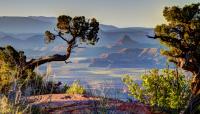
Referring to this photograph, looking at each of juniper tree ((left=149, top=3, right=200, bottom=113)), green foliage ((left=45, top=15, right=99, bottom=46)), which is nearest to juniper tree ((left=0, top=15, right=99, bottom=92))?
green foliage ((left=45, top=15, right=99, bottom=46))

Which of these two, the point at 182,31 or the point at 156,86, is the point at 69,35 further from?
the point at 156,86

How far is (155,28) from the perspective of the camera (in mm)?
38750

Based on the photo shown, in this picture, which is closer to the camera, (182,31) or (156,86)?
(156,86)

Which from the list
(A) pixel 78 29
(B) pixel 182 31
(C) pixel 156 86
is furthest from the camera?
(A) pixel 78 29

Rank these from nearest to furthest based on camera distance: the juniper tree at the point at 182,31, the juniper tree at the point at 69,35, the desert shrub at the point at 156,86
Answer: the desert shrub at the point at 156,86, the juniper tree at the point at 182,31, the juniper tree at the point at 69,35

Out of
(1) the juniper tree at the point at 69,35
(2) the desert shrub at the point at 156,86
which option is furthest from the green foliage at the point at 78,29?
(2) the desert shrub at the point at 156,86

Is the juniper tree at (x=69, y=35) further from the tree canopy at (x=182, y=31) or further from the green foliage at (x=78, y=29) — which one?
the tree canopy at (x=182, y=31)

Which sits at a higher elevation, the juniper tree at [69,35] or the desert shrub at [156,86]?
the juniper tree at [69,35]

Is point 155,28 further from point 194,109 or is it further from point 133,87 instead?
point 194,109

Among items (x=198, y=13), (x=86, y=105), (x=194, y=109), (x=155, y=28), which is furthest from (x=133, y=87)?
(x=86, y=105)

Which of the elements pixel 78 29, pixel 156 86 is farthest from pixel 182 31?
pixel 78 29

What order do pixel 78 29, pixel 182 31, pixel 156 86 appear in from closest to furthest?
1. pixel 156 86
2. pixel 182 31
3. pixel 78 29

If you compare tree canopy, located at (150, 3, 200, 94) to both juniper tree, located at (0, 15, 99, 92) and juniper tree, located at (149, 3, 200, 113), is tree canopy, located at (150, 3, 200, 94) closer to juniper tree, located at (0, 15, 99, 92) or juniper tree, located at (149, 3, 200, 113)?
juniper tree, located at (149, 3, 200, 113)

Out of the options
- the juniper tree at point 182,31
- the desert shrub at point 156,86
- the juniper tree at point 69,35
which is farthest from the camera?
the juniper tree at point 69,35
